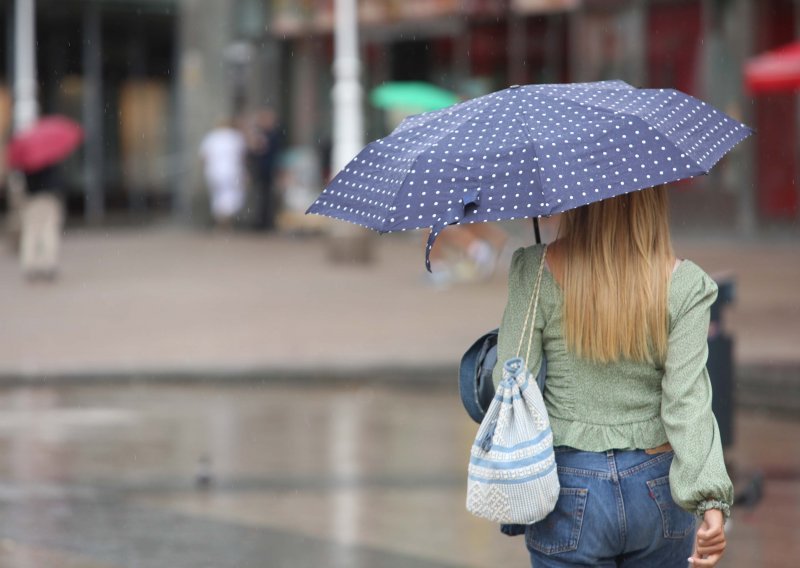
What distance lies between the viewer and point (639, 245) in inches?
137

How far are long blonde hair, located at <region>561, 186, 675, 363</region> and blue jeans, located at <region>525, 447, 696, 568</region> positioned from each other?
23cm

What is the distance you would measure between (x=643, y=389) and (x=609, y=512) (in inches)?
11.5

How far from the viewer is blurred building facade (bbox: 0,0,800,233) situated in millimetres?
23016

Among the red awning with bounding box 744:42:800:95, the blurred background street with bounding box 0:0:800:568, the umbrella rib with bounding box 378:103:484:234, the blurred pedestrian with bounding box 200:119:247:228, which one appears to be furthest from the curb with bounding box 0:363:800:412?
the blurred pedestrian with bounding box 200:119:247:228

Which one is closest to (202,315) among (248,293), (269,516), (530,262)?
(248,293)

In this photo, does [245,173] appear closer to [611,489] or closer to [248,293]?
[248,293]

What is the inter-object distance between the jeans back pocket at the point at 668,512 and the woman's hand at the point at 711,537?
10 cm

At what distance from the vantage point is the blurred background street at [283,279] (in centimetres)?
764

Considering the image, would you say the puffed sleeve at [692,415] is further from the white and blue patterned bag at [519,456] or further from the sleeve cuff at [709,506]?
the white and blue patterned bag at [519,456]

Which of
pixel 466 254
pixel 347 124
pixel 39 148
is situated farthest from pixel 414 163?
pixel 347 124

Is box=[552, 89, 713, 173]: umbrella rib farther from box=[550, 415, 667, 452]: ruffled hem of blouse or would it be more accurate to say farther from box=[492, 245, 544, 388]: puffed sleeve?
box=[550, 415, 667, 452]: ruffled hem of blouse

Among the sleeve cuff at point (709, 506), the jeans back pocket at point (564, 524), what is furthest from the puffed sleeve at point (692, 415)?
the jeans back pocket at point (564, 524)

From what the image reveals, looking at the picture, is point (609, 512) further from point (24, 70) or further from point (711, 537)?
point (24, 70)

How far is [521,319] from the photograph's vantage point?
3.51 metres
